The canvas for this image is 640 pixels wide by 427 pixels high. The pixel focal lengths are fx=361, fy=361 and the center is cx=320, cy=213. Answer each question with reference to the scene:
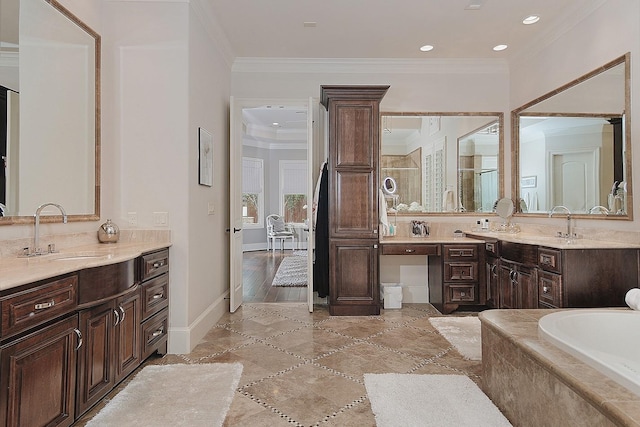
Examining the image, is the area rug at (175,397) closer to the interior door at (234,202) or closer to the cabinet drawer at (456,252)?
the interior door at (234,202)

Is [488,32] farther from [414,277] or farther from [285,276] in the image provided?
[285,276]

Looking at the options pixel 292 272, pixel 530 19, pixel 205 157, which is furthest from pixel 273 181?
pixel 530 19

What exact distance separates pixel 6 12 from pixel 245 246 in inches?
290

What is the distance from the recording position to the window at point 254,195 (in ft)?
30.5

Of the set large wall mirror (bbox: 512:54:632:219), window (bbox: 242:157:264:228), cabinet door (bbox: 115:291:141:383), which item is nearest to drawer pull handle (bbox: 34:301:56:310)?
cabinet door (bbox: 115:291:141:383)

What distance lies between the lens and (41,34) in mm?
2295

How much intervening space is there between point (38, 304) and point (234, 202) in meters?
2.56

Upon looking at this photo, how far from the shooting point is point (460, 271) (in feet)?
12.9

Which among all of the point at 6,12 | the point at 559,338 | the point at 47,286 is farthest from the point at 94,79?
the point at 559,338

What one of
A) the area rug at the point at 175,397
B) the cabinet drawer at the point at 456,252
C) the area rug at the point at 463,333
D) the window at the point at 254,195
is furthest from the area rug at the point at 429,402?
the window at the point at 254,195

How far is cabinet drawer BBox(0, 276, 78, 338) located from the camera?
4.70 ft

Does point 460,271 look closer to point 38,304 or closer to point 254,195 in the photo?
point 38,304

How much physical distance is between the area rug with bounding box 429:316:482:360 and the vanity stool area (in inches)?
95.7

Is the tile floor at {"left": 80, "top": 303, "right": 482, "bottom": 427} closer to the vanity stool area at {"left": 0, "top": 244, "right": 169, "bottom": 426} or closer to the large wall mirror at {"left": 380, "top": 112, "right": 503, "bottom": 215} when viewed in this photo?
the vanity stool area at {"left": 0, "top": 244, "right": 169, "bottom": 426}
